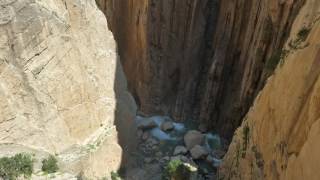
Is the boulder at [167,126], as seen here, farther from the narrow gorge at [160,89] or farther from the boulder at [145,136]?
the boulder at [145,136]

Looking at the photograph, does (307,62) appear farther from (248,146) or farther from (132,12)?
(132,12)

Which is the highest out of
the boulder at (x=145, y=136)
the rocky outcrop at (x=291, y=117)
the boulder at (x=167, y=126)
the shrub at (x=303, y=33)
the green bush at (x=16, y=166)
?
the shrub at (x=303, y=33)

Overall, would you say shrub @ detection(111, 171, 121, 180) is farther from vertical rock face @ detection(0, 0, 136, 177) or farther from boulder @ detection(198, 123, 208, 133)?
boulder @ detection(198, 123, 208, 133)

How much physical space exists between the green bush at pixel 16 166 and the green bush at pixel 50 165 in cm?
61

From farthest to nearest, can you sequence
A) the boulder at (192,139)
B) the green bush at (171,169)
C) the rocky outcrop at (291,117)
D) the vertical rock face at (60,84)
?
the boulder at (192,139)
the green bush at (171,169)
the vertical rock face at (60,84)
the rocky outcrop at (291,117)

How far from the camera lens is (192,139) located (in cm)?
2984

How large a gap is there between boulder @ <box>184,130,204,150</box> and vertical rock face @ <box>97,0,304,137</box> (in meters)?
2.10

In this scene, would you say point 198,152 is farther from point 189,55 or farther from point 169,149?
point 189,55

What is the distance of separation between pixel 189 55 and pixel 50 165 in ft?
54.8

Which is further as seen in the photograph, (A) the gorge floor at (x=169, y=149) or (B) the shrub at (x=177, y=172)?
(A) the gorge floor at (x=169, y=149)

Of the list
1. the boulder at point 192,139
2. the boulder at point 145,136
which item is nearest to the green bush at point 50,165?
the boulder at point 145,136

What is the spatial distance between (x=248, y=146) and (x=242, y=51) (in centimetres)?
991

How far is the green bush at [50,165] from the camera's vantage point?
19172 millimetres

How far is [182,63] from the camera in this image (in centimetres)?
3384
